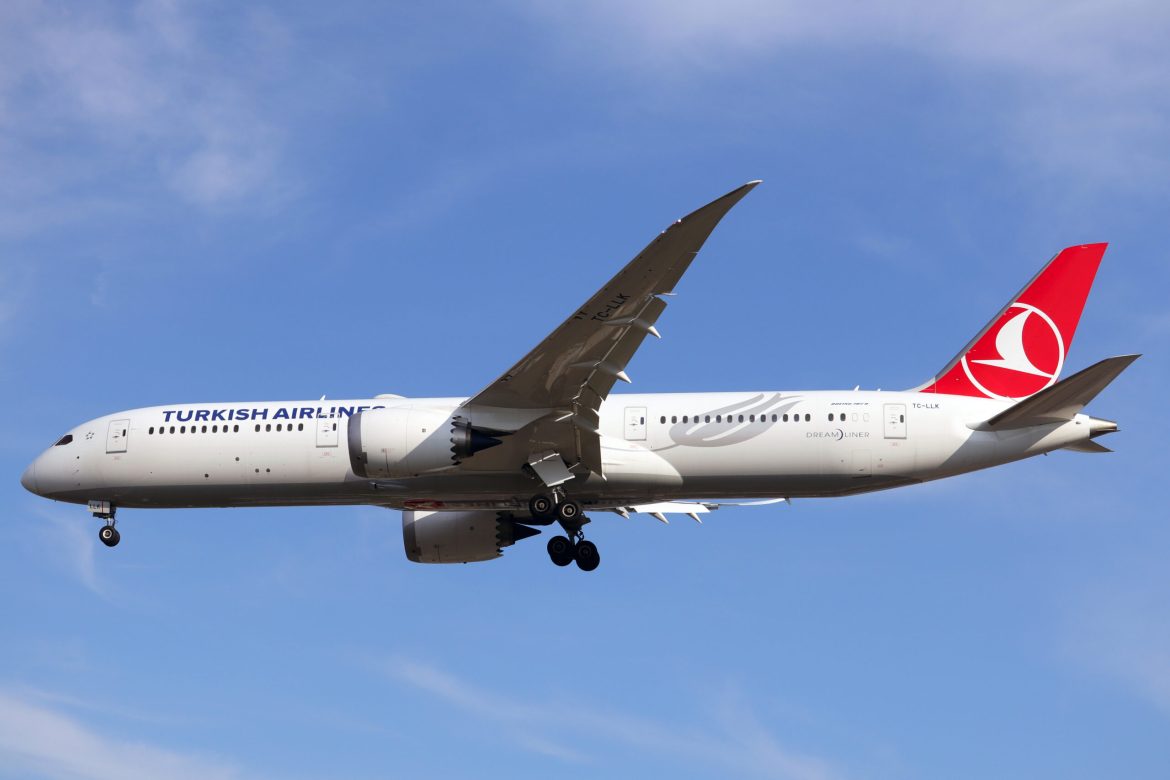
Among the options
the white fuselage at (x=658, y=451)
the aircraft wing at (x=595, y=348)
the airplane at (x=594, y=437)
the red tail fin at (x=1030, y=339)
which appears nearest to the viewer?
the aircraft wing at (x=595, y=348)

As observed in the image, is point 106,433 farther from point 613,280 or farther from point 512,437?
point 613,280

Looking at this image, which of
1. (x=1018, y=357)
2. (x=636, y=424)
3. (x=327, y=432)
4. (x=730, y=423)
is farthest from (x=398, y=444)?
(x=1018, y=357)

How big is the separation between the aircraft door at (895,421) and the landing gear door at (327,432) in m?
10.4

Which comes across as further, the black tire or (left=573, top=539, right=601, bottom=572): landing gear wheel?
(left=573, top=539, right=601, bottom=572): landing gear wheel

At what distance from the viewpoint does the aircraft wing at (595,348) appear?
2130cm

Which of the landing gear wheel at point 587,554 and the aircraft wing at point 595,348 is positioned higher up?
the aircraft wing at point 595,348

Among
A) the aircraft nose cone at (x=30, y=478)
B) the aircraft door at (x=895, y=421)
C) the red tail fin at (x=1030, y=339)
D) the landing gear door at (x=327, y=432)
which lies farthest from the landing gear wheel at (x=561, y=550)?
the aircraft nose cone at (x=30, y=478)

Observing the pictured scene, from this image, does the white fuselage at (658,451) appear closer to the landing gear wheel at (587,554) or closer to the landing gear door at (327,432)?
the landing gear door at (327,432)

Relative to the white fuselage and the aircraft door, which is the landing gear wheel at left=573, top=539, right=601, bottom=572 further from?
the aircraft door

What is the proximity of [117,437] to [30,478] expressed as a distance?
258cm

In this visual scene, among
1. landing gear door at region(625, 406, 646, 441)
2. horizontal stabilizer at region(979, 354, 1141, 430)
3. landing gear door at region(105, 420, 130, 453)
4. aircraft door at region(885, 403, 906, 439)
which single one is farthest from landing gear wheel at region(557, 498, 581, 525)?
landing gear door at region(105, 420, 130, 453)

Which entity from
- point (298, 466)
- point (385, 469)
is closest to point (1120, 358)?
point (385, 469)

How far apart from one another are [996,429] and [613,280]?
8.45 meters

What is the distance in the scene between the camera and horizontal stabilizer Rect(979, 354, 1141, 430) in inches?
942
